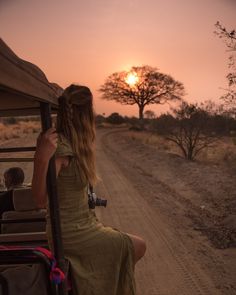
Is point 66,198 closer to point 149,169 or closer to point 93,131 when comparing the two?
point 93,131

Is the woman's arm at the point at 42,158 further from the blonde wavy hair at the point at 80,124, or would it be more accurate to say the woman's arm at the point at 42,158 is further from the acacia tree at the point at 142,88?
the acacia tree at the point at 142,88

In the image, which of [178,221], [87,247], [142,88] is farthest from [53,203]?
[142,88]

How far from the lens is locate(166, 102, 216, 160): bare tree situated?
54.9 feet

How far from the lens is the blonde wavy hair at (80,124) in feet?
8.57

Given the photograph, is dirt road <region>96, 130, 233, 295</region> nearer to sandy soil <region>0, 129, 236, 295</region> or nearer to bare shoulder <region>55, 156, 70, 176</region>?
sandy soil <region>0, 129, 236, 295</region>

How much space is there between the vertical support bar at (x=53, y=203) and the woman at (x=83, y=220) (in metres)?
0.08

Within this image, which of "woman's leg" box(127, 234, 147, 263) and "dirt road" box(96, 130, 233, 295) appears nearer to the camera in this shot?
"woman's leg" box(127, 234, 147, 263)

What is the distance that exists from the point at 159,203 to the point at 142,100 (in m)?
42.2

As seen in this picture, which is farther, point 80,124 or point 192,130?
point 192,130

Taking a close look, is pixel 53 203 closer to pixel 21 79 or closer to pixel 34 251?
pixel 34 251

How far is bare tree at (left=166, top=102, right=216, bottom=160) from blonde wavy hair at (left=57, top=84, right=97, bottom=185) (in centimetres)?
1377

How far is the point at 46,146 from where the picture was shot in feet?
7.75

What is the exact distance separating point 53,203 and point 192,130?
1509 centimetres

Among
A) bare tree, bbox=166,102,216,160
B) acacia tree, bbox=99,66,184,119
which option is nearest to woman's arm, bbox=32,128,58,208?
bare tree, bbox=166,102,216,160
